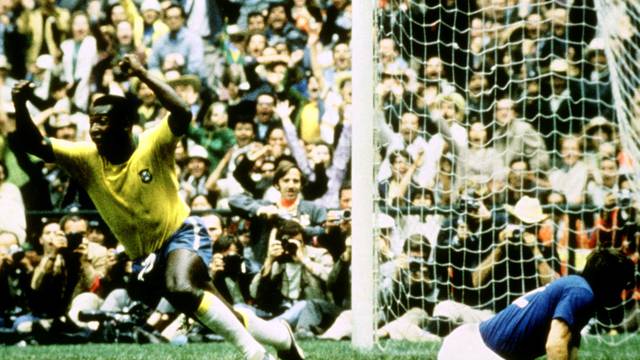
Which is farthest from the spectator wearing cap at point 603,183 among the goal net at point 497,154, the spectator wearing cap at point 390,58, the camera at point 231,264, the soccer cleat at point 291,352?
the soccer cleat at point 291,352

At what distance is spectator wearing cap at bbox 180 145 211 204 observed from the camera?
37.4 ft

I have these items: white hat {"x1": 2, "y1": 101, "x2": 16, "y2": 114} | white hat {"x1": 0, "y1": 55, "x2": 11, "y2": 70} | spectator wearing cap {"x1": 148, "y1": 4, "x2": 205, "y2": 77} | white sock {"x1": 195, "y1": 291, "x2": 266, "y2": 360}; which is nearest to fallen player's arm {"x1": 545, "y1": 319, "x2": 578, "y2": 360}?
white sock {"x1": 195, "y1": 291, "x2": 266, "y2": 360}

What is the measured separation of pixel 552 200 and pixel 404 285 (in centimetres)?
165

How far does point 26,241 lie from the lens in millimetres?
11156

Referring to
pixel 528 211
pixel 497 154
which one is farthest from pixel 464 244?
pixel 497 154

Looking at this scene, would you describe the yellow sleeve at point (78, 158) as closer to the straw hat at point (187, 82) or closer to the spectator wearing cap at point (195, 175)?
the spectator wearing cap at point (195, 175)

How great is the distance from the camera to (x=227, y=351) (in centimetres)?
894

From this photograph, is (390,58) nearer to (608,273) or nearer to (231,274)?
(231,274)

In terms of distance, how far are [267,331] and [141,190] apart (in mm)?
1183

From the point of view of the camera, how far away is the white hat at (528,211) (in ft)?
33.5

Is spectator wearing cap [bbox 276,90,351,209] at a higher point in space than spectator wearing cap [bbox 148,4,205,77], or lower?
lower

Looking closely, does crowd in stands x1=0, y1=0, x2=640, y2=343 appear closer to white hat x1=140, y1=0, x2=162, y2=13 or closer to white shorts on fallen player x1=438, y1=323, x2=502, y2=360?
white hat x1=140, y1=0, x2=162, y2=13

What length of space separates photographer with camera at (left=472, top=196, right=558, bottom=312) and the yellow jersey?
150 inches

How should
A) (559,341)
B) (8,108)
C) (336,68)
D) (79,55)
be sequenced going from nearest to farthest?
(559,341)
(336,68)
(8,108)
(79,55)
